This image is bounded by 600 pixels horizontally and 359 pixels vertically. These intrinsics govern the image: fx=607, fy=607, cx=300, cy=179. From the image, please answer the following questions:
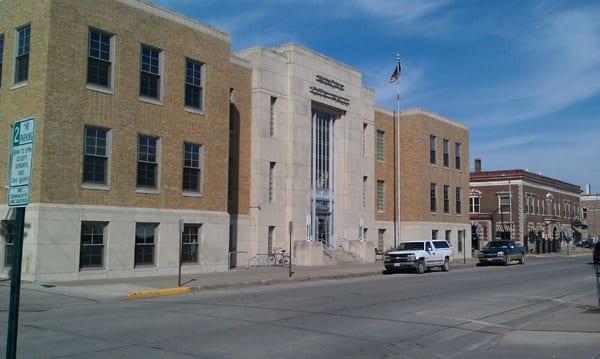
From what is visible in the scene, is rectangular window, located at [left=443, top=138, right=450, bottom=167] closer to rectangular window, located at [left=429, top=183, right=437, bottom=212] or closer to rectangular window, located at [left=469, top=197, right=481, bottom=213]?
rectangular window, located at [left=429, top=183, right=437, bottom=212]

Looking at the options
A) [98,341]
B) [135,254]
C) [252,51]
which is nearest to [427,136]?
[252,51]

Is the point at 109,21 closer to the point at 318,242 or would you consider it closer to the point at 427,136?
the point at 318,242

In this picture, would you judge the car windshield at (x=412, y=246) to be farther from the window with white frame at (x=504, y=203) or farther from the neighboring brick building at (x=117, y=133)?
the window with white frame at (x=504, y=203)

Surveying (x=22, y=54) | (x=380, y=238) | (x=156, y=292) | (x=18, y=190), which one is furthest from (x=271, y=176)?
(x=18, y=190)

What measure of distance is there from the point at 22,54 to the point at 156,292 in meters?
10.9

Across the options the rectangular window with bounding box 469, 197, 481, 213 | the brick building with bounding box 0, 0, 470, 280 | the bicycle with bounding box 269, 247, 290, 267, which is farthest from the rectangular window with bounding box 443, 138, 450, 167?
the rectangular window with bounding box 469, 197, 481, 213

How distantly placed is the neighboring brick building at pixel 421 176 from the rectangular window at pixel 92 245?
24.8 m

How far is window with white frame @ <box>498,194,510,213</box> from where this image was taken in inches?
2874

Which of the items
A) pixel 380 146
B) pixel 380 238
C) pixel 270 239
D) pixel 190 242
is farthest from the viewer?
pixel 380 146

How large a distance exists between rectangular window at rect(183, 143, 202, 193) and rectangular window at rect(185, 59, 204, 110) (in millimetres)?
1921

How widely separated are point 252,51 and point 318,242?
11.3 metres

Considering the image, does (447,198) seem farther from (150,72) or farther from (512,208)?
(150,72)

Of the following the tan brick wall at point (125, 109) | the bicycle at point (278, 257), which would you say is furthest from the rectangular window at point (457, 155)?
the tan brick wall at point (125, 109)

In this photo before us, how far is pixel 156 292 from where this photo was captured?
1939 cm
